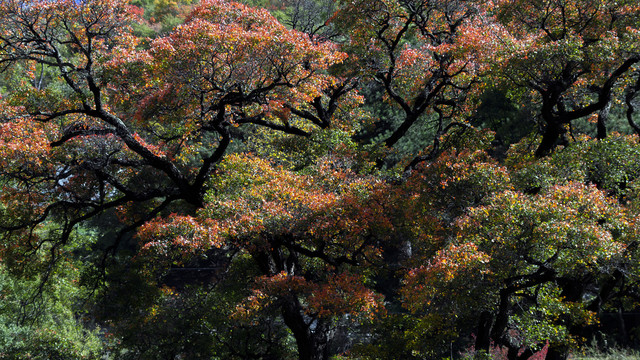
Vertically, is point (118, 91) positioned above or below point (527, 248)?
above

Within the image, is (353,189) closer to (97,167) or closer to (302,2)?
(97,167)

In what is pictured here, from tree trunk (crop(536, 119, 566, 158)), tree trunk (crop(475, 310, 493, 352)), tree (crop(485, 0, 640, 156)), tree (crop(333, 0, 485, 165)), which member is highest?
tree (crop(333, 0, 485, 165))

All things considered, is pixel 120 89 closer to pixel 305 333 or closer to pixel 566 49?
pixel 305 333

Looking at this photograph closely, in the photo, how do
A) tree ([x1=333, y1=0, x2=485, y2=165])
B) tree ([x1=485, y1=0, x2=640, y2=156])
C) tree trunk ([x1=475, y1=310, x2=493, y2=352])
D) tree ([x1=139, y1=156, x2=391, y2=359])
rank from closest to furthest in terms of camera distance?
tree ([x1=139, y1=156, x2=391, y2=359])
tree trunk ([x1=475, y1=310, x2=493, y2=352])
tree ([x1=485, y1=0, x2=640, y2=156])
tree ([x1=333, y1=0, x2=485, y2=165])

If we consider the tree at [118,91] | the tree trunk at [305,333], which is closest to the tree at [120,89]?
the tree at [118,91]

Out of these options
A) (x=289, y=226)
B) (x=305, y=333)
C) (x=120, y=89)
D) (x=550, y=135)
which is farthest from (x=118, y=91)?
(x=550, y=135)

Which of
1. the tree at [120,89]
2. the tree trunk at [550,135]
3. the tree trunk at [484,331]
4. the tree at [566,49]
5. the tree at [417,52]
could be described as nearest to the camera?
the tree trunk at [484,331]

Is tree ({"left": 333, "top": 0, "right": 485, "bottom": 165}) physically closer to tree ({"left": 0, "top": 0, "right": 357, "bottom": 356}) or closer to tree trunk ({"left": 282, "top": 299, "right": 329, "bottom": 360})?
tree ({"left": 0, "top": 0, "right": 357, "bottom": 356})

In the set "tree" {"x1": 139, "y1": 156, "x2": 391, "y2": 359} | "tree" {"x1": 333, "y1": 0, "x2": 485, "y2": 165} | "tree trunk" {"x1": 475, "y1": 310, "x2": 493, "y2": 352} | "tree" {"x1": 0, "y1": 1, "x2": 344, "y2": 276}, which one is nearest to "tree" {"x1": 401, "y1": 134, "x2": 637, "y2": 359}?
"tree trunk" {"x1": 475, "y1": 310, "x2": 493, "y2": 352}

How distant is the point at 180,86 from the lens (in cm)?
910

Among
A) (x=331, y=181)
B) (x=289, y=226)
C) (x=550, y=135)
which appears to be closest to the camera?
(x=289, y=226)

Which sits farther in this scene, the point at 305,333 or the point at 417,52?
the point at 417,52

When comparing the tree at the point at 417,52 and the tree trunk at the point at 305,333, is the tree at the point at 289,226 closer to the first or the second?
the tree trunk at the point at 305,333

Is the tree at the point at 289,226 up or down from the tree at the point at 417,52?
down
